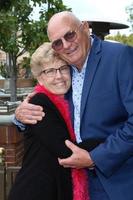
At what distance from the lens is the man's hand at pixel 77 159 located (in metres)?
2.65

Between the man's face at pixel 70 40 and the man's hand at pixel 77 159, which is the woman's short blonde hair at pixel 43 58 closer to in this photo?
the man's face at pixel 70 40

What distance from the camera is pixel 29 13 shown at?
10.6 metres

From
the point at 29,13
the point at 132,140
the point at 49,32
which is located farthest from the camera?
the point at 29,13

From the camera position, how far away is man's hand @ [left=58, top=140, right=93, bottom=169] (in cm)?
265

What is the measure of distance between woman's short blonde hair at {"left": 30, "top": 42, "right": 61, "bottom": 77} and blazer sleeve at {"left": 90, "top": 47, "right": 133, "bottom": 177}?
38 centimetres

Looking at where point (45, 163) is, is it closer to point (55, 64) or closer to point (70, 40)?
point (55, 64)

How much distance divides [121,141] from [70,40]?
23.2 inches

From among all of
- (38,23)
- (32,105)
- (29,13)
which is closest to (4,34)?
(38,23)

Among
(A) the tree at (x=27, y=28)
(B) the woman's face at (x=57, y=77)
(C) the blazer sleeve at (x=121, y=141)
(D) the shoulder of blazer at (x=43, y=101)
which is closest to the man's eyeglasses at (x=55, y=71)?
(B) the woman's face at (x=57, y=77)

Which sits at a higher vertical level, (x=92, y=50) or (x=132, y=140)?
(x=92, y=50)

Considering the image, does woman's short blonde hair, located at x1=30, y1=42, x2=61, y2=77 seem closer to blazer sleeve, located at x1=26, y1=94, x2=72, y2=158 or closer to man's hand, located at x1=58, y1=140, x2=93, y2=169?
blazer sleeve, located at x1=26, y1=94, x2=72, y2=158

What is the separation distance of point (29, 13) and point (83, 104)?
322 inches


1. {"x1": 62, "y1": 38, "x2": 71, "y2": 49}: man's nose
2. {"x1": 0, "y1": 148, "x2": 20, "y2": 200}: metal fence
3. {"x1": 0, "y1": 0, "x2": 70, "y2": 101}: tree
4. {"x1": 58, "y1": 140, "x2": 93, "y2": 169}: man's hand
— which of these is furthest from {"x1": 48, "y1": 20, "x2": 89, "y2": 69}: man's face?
{"x1": 0, "y1": 0, "x2": 70, "y2": 101}: tree

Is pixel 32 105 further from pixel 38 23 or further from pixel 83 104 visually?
pixel 38 23
